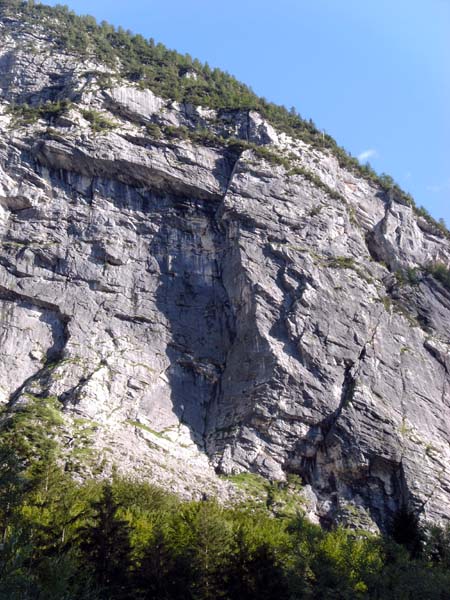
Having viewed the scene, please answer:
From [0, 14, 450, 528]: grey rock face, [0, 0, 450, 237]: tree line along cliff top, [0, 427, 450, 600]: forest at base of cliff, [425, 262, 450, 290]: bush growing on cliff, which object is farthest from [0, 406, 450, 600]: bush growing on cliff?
[0, 0, 450, 237]: tree line along cliff top

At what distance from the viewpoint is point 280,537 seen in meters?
29.2

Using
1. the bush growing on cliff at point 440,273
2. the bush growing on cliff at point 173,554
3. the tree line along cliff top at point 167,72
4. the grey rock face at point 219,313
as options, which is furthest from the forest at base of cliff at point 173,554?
the tree line along cliff top at point 167,72

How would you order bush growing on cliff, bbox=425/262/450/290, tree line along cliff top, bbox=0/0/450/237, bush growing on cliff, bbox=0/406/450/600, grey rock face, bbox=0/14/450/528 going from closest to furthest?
bush growing on cliff, bbox=0/406/450/600
grey rock face, bbox=0/14/450/528
bush growing on cliff, bbox=425/262/450/290
tree line along cliff top, bbox=0/0/450/237

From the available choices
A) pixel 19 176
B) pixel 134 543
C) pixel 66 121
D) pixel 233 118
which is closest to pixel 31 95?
pixel 66 121

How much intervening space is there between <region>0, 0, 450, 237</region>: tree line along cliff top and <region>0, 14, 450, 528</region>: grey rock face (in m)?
3.83

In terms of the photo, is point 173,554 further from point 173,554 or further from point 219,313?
point 219,313

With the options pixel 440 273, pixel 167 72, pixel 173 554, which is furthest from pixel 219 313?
pixel 167 72

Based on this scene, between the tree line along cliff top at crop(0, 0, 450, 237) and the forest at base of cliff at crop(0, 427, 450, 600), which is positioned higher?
the tree line along cliff top at crop(0, 0, 450, 237)

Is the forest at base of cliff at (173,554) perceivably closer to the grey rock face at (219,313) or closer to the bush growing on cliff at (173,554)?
the bush growing on cliff at (173,554)

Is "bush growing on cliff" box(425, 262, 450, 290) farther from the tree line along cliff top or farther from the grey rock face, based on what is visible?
the tree line along cliff top

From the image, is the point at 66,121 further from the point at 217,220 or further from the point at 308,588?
the point at 308,588

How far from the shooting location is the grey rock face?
1612 inches

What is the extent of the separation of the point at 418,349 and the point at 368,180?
23.6m

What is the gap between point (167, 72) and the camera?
7594 centimetres
